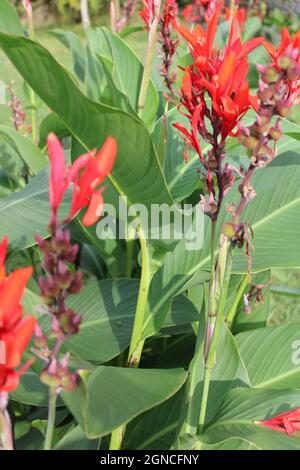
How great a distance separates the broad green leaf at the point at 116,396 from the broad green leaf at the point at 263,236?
7.8 inches

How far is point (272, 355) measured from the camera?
1.26 m

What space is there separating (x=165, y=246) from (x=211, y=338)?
22cm

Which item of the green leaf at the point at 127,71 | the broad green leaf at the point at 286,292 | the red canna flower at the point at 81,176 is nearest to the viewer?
the red canna flower at the point at 81,176

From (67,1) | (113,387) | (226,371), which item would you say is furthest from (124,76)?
(67,1)

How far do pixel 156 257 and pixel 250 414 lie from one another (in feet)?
1.03

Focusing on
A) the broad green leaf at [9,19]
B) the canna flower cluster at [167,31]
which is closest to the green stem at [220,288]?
the canna flower cluster at [167,31]

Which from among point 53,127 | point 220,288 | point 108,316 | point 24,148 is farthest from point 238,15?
point 220,288

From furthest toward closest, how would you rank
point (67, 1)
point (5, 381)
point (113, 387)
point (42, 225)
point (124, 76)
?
point (67, 1) < point (124, 76) < point (42, 225) < point (113, 387) < point (5, 381)

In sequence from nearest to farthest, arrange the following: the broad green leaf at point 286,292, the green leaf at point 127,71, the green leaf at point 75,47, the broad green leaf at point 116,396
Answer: the broad green leaf at point 116,396 → the green leaf at point 127,71 → the broad green leaf at point 286,292 → the green leaf at point 75,47

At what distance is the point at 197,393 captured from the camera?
1.06 meters

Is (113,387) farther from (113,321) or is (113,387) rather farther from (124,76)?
(124,76)

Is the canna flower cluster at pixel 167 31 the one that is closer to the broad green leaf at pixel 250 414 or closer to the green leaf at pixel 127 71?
the green leaf at pixel 127 71

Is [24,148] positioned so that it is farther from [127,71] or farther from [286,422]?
[286,422]

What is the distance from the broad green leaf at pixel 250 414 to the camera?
89 cm
